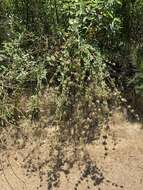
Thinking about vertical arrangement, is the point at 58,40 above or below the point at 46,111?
above

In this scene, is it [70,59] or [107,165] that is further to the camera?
[70,59]

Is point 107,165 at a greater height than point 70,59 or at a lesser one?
lesser

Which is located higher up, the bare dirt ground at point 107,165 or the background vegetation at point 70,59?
the background vegetation at point 70,59

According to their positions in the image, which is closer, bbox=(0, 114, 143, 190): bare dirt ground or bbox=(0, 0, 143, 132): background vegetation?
bbox=(0, 114, 143, 190): bare dirt ground

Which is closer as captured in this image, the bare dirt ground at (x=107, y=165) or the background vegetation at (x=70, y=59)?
the bare dirt ground at (x=107, y=165)

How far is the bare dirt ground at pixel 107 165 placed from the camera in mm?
4824

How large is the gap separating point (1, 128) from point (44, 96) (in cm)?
43

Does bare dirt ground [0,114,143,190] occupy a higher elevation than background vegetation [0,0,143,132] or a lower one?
lower

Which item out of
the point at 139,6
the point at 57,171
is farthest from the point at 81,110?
the point at 139,6

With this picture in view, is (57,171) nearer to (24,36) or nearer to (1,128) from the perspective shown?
(1,128)

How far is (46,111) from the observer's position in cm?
529

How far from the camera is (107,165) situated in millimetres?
4926

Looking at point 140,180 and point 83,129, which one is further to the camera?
point 83,129

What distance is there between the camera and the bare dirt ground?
4824mm
